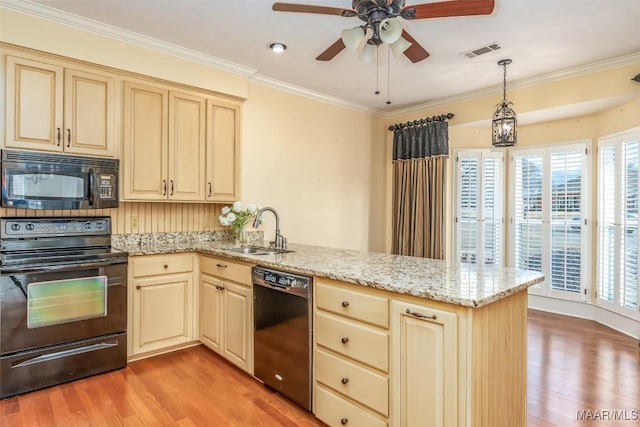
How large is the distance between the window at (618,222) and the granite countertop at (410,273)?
247cm

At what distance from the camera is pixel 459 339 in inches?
59.7

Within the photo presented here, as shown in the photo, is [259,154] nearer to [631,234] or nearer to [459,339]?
[459,339]

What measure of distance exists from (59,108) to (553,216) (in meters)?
5.28

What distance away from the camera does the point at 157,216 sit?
342 cm

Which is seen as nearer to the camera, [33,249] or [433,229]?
[33,249]

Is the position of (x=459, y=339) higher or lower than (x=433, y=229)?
lower

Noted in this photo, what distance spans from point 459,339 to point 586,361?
2.34 m

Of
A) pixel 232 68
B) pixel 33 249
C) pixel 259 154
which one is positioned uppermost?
pixel 232 68

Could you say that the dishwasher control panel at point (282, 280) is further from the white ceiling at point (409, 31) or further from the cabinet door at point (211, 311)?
the white ceiling at point (409, 31)

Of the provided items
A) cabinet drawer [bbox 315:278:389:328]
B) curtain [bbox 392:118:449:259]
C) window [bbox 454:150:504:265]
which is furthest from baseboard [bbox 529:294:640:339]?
cabinet drawer [bbox 315:278:389:328]

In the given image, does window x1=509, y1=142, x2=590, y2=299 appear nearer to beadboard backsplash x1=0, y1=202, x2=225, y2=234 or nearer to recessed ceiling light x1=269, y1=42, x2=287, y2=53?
recessed ceiling light x1=269, y1=42, x2=287, y2=53

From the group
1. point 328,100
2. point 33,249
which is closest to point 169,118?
point 33,249

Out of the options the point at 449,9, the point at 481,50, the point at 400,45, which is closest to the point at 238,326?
the point at 400,45

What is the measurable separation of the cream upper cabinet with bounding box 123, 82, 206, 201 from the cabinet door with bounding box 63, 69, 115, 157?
122mm
